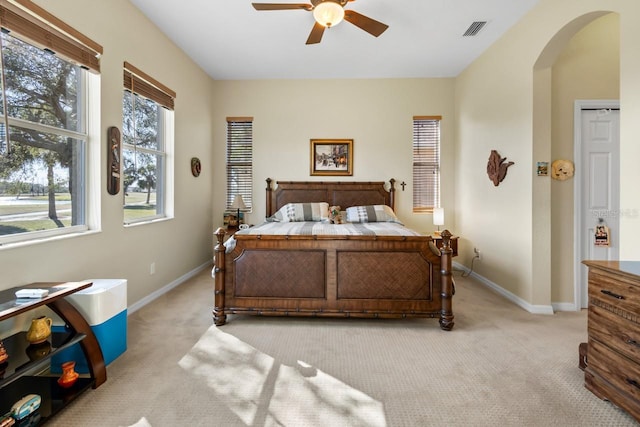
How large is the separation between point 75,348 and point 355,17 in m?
3.25

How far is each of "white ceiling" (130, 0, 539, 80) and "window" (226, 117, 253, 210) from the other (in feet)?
2.55

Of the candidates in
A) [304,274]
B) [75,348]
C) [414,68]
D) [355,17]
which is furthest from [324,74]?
[75,348]

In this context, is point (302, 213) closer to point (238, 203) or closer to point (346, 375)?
point (238, 203)

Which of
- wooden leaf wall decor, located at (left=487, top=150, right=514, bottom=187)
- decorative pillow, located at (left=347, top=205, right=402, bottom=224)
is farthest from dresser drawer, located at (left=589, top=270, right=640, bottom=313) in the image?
decorative pillow, located at (left=347, top=205, right=402, bottom=224)

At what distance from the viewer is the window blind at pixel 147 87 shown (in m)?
3.01

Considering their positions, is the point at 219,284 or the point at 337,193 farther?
the point at 337,193

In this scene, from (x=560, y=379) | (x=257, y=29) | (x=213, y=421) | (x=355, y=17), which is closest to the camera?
(x=213, y=421)

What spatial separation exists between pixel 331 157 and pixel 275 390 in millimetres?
3762

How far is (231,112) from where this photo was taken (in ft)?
16.7

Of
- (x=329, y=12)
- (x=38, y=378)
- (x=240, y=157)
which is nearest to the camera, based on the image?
(x=38, y=378)

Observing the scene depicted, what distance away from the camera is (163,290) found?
365 cm

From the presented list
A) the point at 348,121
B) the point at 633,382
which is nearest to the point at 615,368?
the point at 633,382

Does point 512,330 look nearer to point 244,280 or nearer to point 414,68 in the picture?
point 244,280

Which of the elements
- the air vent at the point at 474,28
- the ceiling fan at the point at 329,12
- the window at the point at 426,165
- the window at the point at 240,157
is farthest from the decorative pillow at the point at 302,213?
the air vent at the point at 474,28
